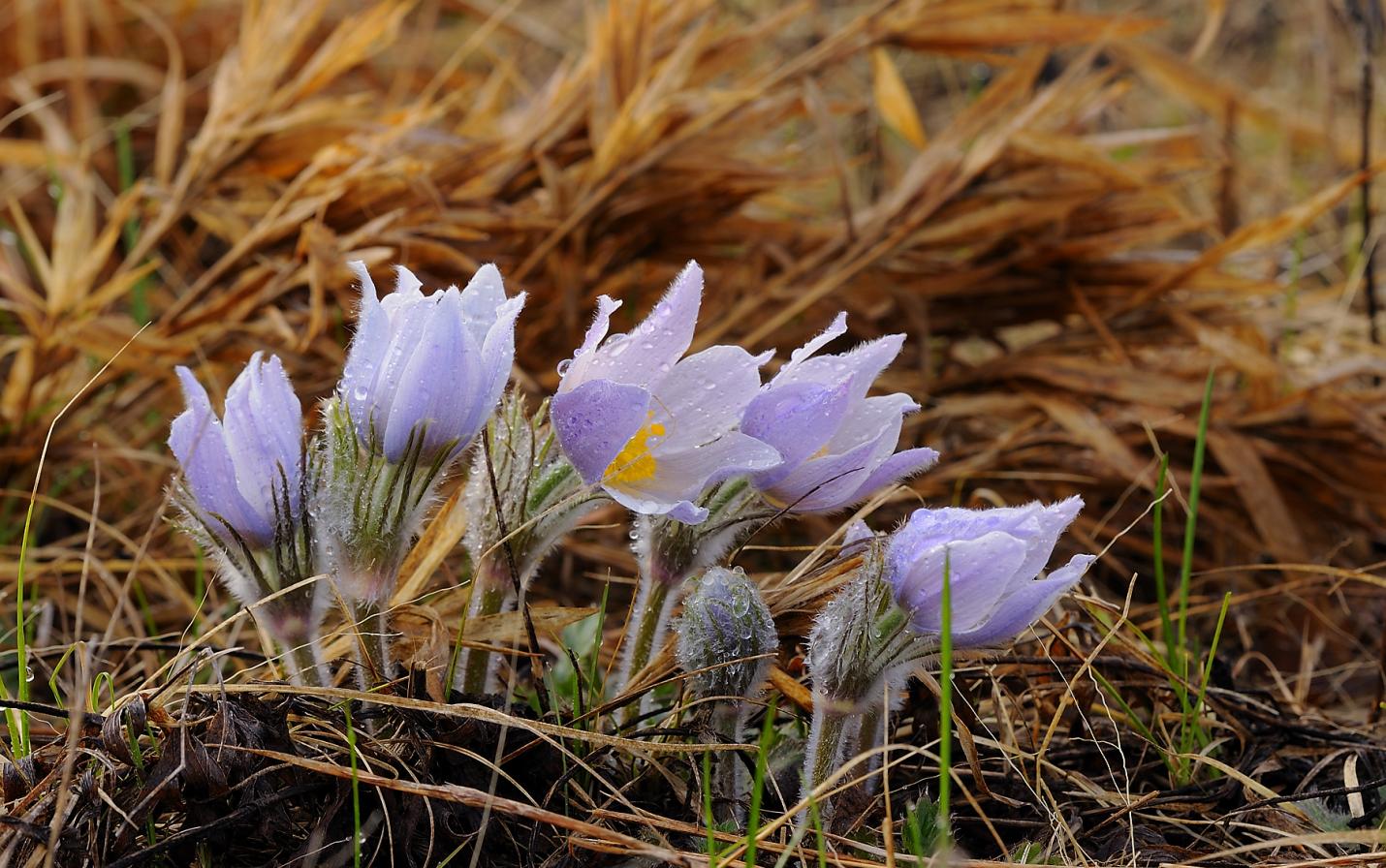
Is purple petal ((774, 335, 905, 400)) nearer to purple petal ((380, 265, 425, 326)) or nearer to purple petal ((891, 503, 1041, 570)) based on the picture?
purple petal ((891, 503, 1041, 570))

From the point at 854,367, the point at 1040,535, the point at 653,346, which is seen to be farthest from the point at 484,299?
the point at 1040,535

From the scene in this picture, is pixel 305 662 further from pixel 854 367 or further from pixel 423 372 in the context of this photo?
pixel 854 367

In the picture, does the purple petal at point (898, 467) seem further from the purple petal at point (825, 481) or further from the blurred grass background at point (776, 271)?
the blurred grass background at point (776, 271)

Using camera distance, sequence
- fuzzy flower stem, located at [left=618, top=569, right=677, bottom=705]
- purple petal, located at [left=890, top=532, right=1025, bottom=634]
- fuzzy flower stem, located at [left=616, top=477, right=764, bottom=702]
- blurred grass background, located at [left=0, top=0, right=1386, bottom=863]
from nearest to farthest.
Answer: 1. purple petal, located at [left=890, top=532, right=1025, bottom=634]
2. fuzzy flower stem, located at [left=616, top=477, right=764, bottom=702]
3. fuzzy flower stem, located at [left=618, top=569, right=677, bottom=705]
4. blurred grass background, located at [left=0, top=0, right=1386, bottom=863]

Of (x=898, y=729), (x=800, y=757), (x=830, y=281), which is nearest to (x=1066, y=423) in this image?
(x=830, y=281)

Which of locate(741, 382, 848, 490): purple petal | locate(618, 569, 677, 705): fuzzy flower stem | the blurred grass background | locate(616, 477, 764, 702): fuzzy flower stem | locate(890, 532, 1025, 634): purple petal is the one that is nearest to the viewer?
locate(890, 532, 1025, 634): purple petal

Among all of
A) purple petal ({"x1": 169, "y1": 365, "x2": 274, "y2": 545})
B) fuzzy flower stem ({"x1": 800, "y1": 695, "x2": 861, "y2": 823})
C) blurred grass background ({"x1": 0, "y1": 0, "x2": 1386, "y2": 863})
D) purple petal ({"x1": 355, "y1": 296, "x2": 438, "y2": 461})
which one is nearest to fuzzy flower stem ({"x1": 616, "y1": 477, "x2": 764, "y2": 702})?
fuzzy flower stem ({"x1": 800, "y1": 695, "x2": 861, "y2": 823})
